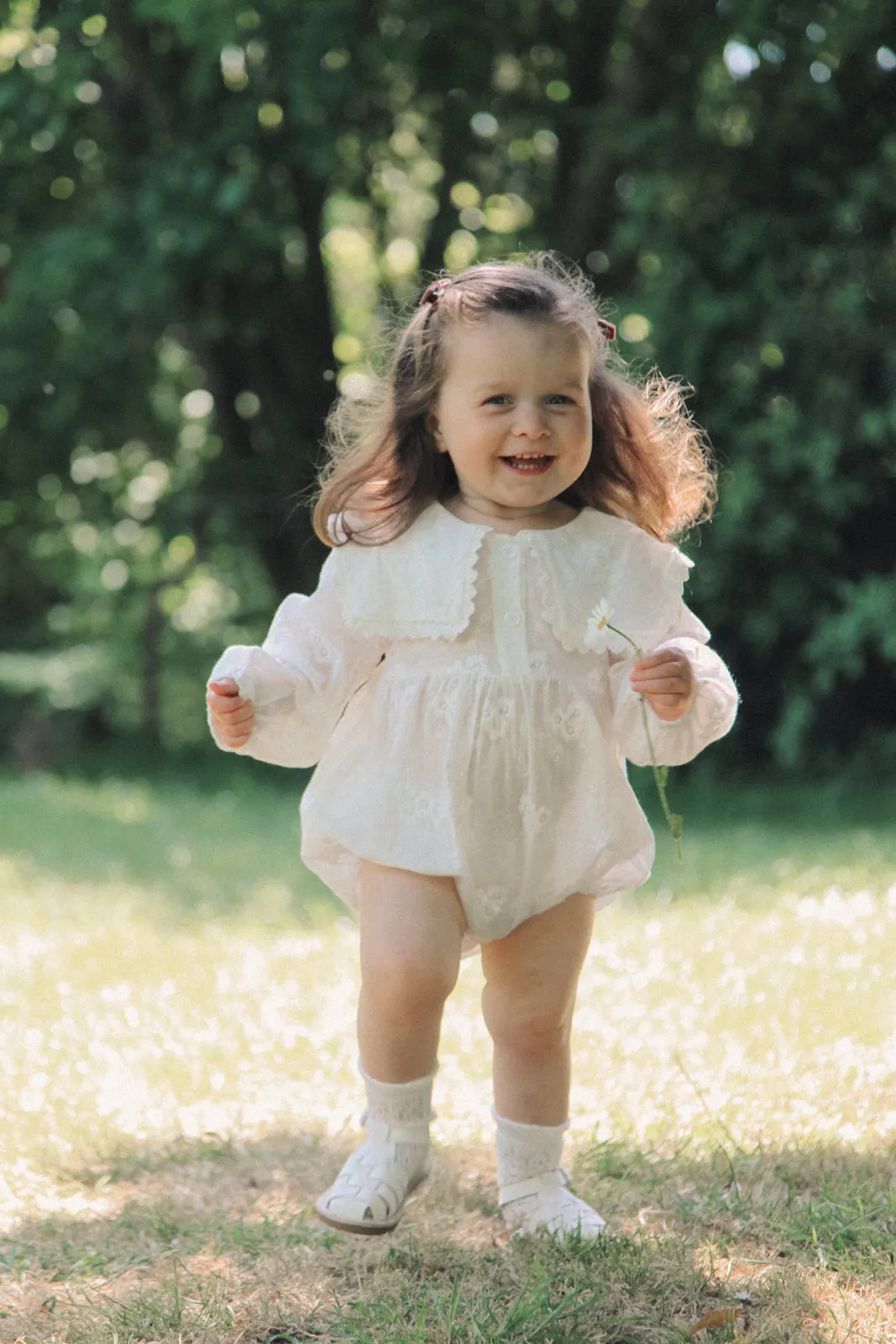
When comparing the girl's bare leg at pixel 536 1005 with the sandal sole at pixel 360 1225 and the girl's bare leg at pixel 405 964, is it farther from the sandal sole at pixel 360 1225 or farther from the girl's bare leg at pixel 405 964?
the sandal sole at pixel 360 1225

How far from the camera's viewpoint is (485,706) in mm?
2629

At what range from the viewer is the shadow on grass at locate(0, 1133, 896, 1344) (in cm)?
232

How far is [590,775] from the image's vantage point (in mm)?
2674

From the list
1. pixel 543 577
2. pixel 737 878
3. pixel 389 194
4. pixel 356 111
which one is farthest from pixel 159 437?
pixel 543 577

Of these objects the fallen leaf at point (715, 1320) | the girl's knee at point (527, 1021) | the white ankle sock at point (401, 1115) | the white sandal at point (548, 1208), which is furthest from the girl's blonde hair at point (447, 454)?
the fallen leaf at point (715, 1320)

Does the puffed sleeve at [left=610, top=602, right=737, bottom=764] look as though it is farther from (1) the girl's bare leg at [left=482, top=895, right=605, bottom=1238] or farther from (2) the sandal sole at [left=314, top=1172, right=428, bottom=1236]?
(2) the sandal sole at [left=314, top=1172, right=428, bottom=1236]

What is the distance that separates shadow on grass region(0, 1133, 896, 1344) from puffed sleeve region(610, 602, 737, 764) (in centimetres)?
81

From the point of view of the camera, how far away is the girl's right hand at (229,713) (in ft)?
8.56

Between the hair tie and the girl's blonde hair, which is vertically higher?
the hair tie

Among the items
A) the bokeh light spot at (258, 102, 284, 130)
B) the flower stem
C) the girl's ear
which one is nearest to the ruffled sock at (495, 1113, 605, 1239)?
the flower stem

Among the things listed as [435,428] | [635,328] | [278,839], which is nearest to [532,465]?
[435,428]

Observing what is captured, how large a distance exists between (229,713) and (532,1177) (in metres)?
0.99

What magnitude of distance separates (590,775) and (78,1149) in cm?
145

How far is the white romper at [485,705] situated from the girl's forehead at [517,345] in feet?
0.93
